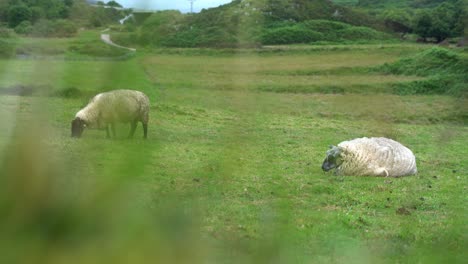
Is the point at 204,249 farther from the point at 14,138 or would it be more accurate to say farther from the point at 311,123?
the point at 311,123

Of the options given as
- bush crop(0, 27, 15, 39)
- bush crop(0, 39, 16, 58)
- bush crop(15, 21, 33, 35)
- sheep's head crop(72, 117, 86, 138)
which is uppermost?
bush crop(15, 21, 33, 35)

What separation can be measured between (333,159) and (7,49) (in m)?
10.2

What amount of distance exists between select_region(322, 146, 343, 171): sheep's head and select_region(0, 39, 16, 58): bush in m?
9.97

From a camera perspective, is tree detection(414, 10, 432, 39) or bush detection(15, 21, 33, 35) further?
tree detection(414, 10, 432, 39)

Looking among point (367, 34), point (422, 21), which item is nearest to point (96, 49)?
point (422, 21)

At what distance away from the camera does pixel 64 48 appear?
24.4 inches

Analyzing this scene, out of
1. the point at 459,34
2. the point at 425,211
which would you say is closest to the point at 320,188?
the point at 425,211

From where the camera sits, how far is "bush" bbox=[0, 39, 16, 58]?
26.4 inches

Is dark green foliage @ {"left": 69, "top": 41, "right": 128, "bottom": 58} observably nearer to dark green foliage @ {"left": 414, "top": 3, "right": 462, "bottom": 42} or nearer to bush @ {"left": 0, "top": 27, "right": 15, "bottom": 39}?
bush @ {"left": 0, "top": 27, "right": 15, "bottom": 39}

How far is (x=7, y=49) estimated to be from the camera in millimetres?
687

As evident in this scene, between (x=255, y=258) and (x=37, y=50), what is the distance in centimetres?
28

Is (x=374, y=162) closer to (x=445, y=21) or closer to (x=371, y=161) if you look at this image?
(x=371, y=161)

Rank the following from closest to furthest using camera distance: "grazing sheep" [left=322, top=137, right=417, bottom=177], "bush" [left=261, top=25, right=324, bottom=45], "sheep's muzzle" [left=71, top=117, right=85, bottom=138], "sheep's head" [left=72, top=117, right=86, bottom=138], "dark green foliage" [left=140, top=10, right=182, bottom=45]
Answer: "dark green foliage" [left=140, top=10, right=182, bottom=45] < "sheep's muzzle" [left=71, top=117, right=85, bottom=138] < "sheep's head" [left=72, top=117, right=86, bottom=138] < "bush" [left=261, top=25, right=324, bottom=45] < "grazing sheep" [left=322, top=137, right=417, bottom=177]

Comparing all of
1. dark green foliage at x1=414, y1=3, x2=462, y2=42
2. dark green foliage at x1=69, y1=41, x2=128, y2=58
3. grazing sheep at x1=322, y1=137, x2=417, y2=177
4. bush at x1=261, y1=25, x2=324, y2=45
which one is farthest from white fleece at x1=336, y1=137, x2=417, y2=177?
dark green foliage at x1=69, y1=41, x2=128, y2=58
